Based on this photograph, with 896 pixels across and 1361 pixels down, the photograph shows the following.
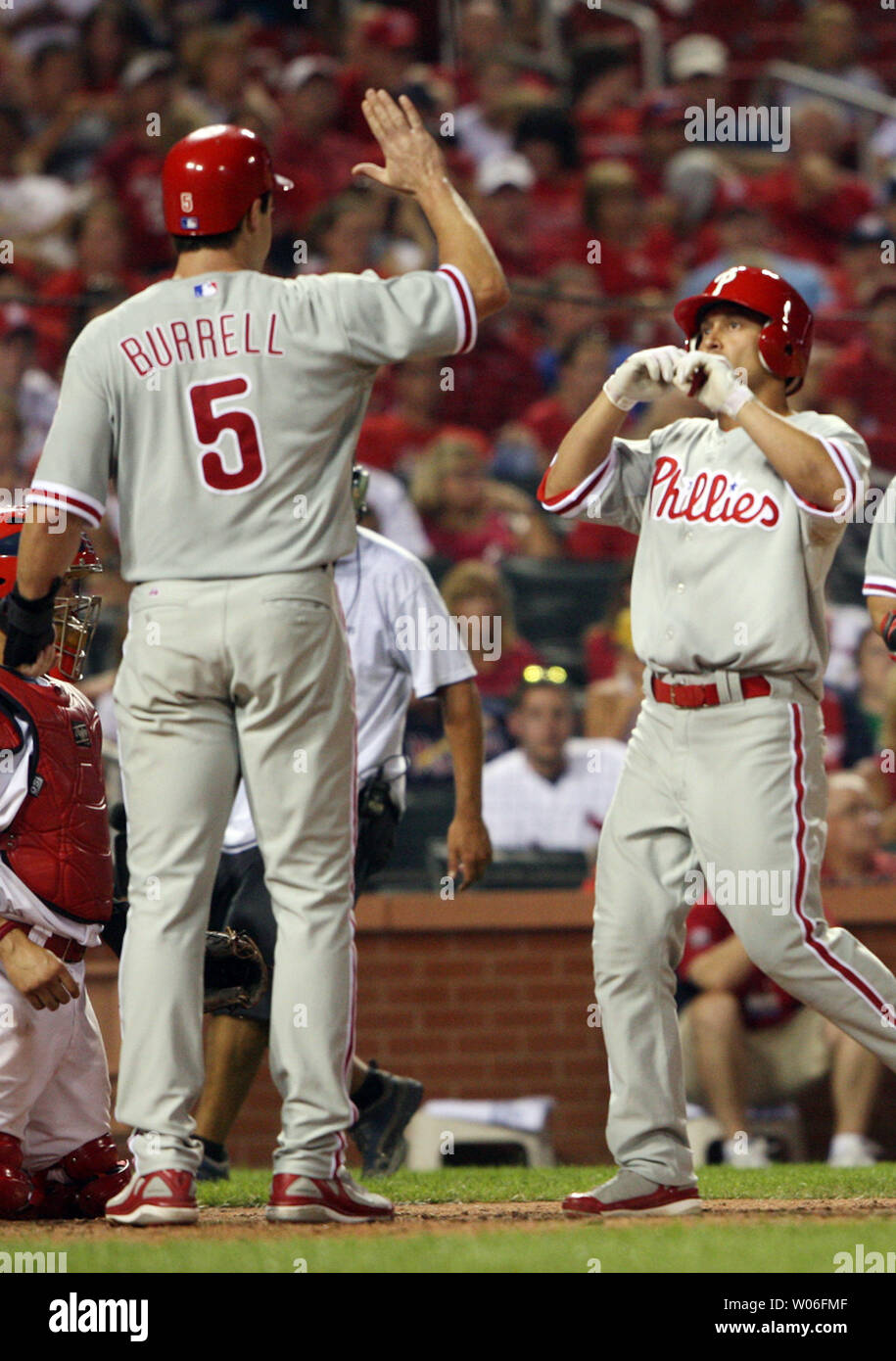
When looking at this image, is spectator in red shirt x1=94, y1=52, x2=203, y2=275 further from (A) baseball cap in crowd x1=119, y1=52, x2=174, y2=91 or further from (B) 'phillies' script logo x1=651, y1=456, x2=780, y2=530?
(B) 'phillies' script logo x1=651, y1=456, x2=780, y2=530

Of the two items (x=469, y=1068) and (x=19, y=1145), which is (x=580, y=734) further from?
(x=19, y=1145)

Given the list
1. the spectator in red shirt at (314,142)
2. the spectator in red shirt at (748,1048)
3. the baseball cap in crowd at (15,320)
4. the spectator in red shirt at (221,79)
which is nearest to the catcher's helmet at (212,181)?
the spectator in red shirt at (748,1048)

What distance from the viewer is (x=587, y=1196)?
399 cm

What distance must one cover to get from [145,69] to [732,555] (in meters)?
8.51

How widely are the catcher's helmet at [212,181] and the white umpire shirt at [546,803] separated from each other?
4.11 meters

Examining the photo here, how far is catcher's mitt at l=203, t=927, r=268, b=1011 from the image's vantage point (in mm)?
4359

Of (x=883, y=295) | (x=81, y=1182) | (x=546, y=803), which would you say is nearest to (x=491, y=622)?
(x=546, y=803)

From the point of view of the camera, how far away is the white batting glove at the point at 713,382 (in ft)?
13.2

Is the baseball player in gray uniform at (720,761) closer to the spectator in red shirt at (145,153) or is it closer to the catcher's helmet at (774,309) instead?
the catcher's helmet at (774,309)

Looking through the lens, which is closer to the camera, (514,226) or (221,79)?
(514,226)

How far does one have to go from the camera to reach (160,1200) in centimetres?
365

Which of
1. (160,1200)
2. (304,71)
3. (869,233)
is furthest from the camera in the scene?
(304,71)

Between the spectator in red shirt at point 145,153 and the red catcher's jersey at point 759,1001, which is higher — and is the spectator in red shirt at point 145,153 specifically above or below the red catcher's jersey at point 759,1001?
above

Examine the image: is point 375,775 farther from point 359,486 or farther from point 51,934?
point 51,934
